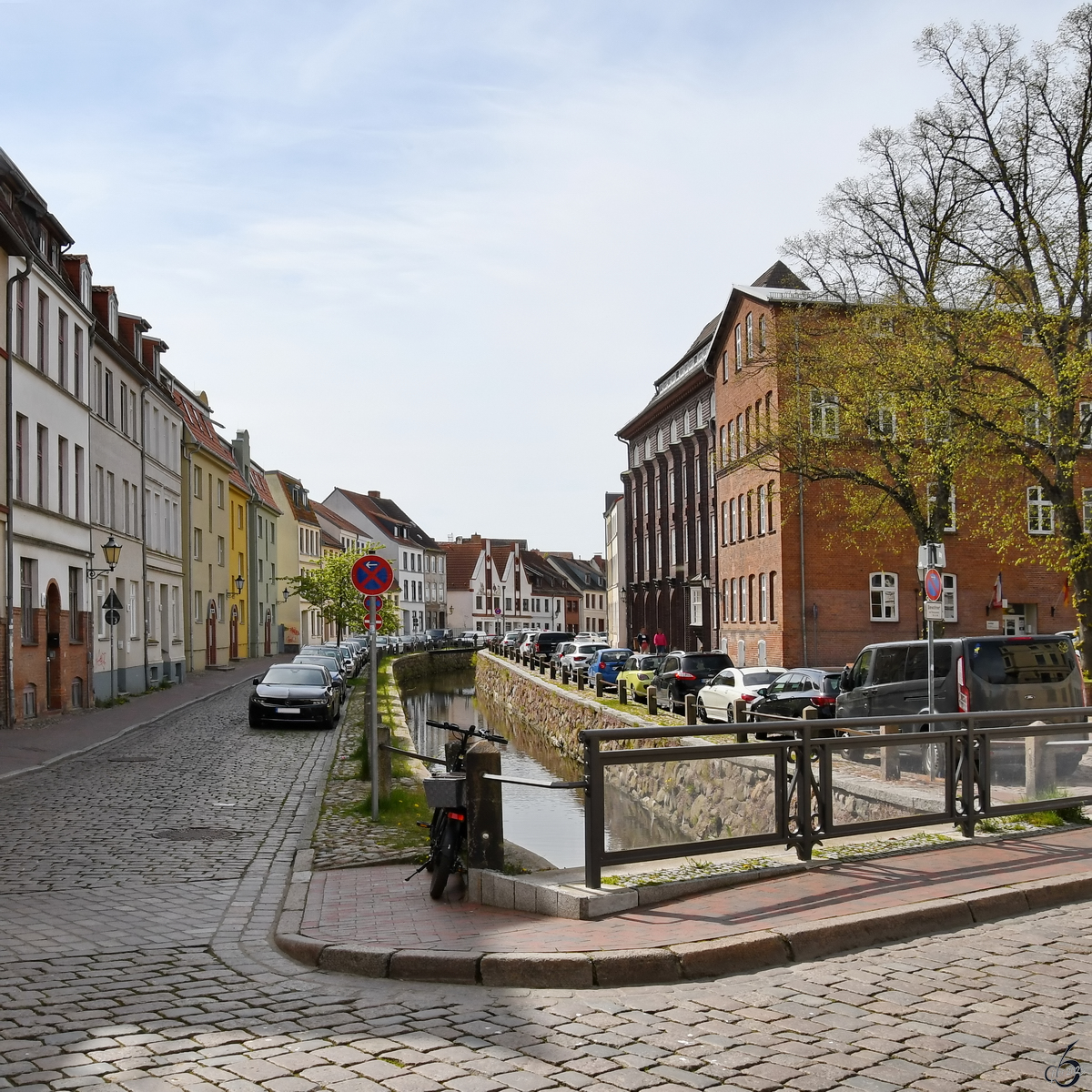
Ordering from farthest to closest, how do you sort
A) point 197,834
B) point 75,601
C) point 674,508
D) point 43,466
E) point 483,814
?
1. point 674,508
2. point 75,601
3. point 43,466
4. point 197,834
5. point 483,814

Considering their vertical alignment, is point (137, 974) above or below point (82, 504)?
below

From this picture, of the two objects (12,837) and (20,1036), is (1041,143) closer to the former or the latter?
(12,837)

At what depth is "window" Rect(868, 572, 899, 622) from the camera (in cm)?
4256

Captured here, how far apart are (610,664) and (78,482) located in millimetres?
18755

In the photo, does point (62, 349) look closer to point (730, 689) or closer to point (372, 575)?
point (730, 689)

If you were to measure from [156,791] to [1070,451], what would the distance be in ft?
59.5

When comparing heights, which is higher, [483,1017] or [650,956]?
[650,956]

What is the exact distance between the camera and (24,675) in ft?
84.6

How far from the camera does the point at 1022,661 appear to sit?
17453 mm

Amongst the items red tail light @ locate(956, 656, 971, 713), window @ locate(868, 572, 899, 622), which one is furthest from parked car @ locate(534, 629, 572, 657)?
red tail light @ locate(956, 656, 971, 713)

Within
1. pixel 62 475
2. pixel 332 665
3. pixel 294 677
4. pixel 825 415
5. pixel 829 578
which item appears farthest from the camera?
pixel 829 578

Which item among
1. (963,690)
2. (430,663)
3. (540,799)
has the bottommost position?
(540,799)

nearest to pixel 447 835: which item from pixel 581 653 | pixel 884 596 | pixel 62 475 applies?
pixel 62 475

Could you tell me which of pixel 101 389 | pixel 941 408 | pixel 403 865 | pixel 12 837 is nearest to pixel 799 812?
pixel 403 865
